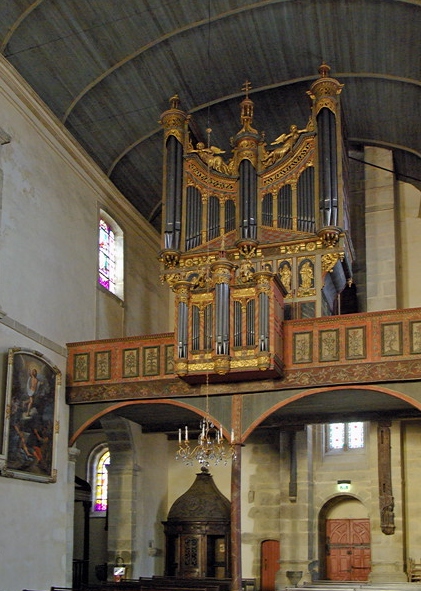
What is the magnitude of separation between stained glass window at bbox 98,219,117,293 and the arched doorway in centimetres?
874

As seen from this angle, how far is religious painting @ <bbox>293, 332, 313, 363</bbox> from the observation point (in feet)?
56.7

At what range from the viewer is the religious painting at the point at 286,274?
19.2 meters

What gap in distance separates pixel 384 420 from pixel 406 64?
862 centimetres

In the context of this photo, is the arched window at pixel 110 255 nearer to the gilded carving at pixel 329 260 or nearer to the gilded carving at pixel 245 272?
the gilded carving at pixel 245 272

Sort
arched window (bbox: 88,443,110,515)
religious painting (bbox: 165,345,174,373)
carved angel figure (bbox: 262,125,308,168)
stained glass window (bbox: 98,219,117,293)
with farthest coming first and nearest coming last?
arched window (bbox: 88,443,110,515) → stained glass window (bbox: 98,219,117,293) → carved angel figure (bbox: 262,125,308,168) → religious painting (bbox: 165,345,174,373)

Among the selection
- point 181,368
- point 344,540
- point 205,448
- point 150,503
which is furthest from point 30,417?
point 344,540

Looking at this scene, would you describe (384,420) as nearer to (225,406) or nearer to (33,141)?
(225,406)

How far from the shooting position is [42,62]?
61.8 feet

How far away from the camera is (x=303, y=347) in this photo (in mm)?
17391

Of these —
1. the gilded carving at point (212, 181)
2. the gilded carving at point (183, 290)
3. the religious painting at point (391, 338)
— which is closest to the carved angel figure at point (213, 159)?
the gilded carving at point (212, 181)

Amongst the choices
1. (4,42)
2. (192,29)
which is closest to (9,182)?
(4,42)

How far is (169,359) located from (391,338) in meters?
4.92

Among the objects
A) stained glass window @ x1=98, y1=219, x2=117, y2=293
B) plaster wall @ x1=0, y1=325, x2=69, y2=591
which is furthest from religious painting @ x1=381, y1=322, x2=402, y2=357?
stained glass window @ x1=98, y1=219, x2=117, y2=293

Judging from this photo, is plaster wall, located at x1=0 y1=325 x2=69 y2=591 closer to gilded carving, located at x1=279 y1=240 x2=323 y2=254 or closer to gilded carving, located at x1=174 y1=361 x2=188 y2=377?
→ gilded carving, located at x1=174 y1=361 x2=188 y2=377
